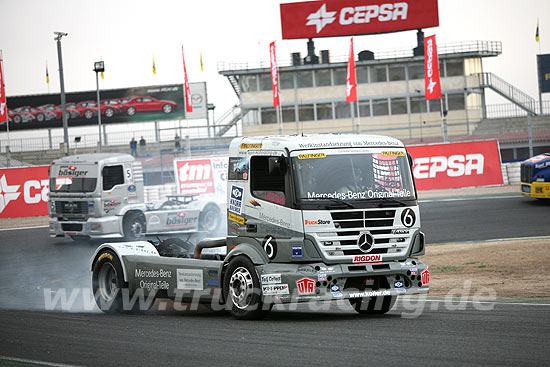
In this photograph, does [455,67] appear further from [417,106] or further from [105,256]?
[105,256]

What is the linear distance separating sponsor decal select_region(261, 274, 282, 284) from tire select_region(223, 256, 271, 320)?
0.40ft

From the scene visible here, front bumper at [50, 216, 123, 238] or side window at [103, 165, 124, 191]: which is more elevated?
side window at [103, 165, 124, 191]

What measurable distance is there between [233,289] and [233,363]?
2.90m

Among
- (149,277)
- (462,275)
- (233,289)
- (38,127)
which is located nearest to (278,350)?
(233,289)

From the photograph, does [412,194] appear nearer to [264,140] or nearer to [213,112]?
A: [264,140]

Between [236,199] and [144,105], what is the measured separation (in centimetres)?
5887

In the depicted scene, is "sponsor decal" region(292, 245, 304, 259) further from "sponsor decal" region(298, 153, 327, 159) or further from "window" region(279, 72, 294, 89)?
"window" region(279, 72, 294, 89)

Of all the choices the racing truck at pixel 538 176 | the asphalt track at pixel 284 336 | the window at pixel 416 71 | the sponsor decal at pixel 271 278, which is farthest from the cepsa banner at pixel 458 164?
the window at pixel 416 71

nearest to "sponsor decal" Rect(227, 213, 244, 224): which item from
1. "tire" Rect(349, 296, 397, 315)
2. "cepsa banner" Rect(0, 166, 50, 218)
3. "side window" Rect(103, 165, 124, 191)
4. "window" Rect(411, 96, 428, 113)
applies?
"tire" Rect(349, 296, 397, 315)

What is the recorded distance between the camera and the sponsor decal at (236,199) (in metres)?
10.5

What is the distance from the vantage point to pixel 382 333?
28.5 feet

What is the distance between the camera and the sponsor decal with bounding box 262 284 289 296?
31.8 feet

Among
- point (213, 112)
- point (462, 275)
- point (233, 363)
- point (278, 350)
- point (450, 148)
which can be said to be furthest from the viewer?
point (213, 112)

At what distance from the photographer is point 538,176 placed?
24578 mm
